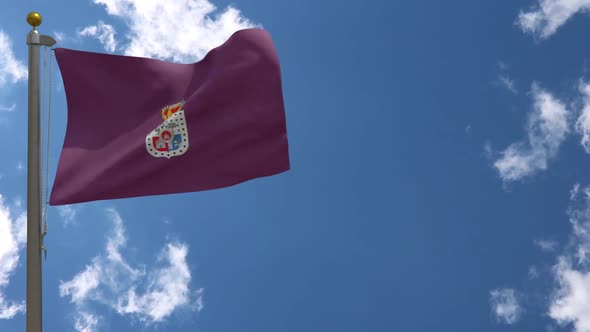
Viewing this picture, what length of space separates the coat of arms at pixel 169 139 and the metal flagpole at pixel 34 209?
1.56m

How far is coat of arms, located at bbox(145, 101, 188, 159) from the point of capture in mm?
9602

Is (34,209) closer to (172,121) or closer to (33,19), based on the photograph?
(172,121)

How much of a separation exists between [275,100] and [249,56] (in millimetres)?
800

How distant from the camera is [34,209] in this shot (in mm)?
8500

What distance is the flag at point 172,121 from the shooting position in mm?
9430

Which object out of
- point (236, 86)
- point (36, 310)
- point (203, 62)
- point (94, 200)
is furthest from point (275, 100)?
point (36, 310)

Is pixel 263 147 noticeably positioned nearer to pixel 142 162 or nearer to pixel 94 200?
pixel 142 162

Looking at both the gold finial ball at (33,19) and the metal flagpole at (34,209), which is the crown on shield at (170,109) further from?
the gold finial ball at (33,19)

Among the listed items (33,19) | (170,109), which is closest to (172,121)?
(170,109)

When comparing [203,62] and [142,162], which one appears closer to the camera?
[142,162]

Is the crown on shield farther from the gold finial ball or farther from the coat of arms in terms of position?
the gold finial ball

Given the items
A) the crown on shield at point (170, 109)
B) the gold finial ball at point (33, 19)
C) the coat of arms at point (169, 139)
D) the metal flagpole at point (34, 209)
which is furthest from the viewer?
the crown on shield at point (170, 109)

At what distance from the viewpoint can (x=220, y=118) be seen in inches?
391

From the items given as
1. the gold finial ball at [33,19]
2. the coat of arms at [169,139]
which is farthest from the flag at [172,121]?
the gold finial ball at [33,19]
